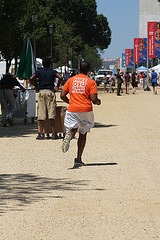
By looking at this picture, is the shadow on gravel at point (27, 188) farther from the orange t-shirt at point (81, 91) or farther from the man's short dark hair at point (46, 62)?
the man's short dark hair at point (46, 62)

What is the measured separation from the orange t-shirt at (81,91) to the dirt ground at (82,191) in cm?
95

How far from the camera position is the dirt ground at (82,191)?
5.48m

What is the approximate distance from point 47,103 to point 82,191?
610 cm

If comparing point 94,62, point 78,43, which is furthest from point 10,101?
point 94,62

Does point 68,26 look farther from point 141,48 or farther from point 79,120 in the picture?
point 79,120

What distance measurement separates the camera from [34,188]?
25.0 ft

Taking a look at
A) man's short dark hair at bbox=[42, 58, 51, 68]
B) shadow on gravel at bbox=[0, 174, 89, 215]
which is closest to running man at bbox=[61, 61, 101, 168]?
shadow on gravel at bbox=[0, 174, 89, 215]

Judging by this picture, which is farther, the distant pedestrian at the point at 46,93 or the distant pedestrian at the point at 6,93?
the distant pedestrian at the point at 6,93

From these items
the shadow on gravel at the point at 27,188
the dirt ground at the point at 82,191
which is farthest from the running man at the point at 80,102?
the shadow on gravel at the point at 27,188

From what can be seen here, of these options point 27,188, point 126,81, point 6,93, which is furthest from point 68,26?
point 27,188

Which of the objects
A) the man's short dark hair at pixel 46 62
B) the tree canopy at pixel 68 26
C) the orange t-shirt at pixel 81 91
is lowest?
the orange t-shirt at pixel 81 91

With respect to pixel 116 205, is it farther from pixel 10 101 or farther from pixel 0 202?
pixel 10 101

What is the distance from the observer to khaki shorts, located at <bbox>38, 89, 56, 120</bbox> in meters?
13.3

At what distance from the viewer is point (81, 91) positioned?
9.29 metres
